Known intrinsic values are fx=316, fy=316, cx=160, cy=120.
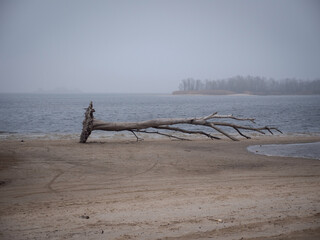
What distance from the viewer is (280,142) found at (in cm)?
1444

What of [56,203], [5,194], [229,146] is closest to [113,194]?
[56,203]

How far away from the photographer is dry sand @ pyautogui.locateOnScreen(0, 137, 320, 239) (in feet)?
13.3

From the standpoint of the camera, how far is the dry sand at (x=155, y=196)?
13.3 ft

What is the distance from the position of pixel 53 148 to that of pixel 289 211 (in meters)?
8.50

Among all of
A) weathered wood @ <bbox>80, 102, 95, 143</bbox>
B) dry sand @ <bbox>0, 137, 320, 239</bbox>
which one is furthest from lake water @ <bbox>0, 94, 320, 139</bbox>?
dry sand @ <bbox>0, 137, 320, 239</bbox>

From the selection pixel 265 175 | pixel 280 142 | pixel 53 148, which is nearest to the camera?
pixel 265 175

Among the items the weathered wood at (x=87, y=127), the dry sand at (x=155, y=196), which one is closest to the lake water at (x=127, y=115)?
the weathered wood at (x=87, y=127)

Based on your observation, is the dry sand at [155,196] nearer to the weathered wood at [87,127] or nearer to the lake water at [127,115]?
the weathered wood at [87,127]

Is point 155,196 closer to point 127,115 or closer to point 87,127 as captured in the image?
point 87,127

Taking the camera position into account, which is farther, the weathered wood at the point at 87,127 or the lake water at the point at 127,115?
the lake water at the point at 127,115

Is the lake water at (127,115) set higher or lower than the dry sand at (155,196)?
lower

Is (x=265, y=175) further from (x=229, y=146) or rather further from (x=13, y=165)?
(x=13, y=165)

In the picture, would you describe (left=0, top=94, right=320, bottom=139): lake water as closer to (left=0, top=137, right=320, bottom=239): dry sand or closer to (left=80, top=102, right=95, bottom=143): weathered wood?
(left=80, top=102, right=95, bottom=143): weathered wood

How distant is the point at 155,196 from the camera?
577cm
